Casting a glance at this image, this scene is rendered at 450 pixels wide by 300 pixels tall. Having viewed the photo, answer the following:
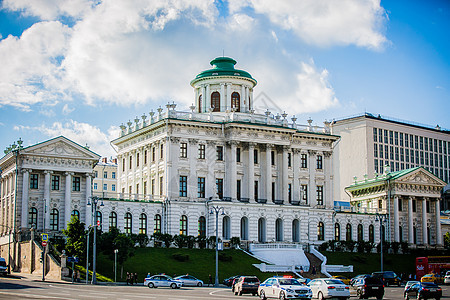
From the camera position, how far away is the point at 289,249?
275 ft

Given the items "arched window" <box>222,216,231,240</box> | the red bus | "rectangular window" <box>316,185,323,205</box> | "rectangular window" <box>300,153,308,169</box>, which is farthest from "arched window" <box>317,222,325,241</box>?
"arched window" <box>222,216,231,240</box>

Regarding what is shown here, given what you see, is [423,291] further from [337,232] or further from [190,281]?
[337,232]

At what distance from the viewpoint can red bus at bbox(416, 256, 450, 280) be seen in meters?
82.2

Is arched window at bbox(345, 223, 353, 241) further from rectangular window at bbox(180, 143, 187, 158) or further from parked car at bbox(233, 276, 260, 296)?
parked car at bbox(233, 276, 260, 296)

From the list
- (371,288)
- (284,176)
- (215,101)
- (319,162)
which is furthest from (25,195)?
(371,288)

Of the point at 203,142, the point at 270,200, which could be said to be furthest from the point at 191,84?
the point at 270,200

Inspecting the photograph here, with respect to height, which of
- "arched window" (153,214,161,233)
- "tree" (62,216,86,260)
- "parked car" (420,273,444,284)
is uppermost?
"arched window" (153,214,161,233)

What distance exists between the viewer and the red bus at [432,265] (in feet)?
270

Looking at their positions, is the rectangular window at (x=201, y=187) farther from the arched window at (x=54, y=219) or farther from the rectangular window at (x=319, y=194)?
the arched window at (x=54, y=219)

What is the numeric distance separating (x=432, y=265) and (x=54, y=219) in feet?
143

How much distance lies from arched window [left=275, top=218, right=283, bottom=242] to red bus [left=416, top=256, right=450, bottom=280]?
1693 cm

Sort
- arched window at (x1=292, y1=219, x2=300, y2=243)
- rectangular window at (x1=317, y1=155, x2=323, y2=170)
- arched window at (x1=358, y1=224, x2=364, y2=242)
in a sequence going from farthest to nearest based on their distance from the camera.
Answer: arched window at (x1=358, y1=224, x2=364, y2=242), rectangular window at (x1=317, y1=155, x2=323, y2=170), arched window at (x1=292, y1=219, x2=300, y2=243)

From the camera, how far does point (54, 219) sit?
3022 inches

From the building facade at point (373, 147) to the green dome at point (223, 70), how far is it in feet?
145
